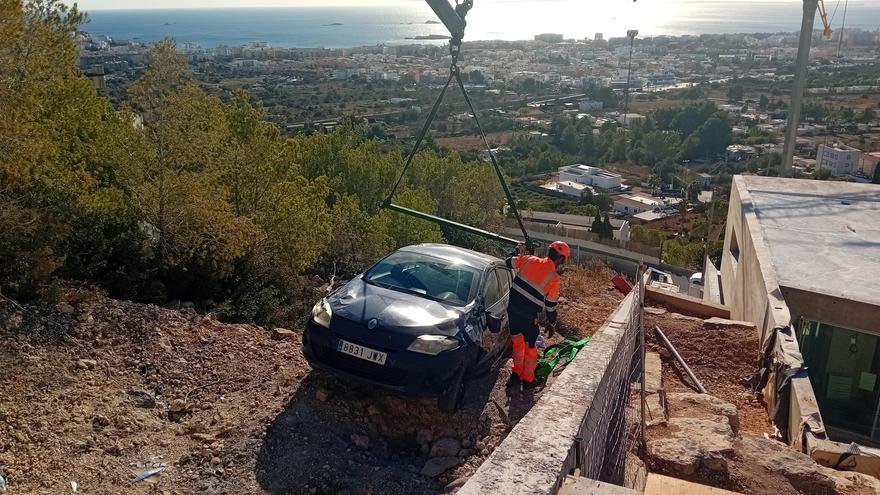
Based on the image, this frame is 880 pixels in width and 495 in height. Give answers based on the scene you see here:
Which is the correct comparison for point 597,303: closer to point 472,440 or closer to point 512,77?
point 472,440

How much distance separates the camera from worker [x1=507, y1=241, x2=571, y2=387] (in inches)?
259

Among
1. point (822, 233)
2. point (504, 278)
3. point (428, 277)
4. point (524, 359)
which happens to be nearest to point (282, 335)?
point (428, 277)

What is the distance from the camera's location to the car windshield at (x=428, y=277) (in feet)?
21.2

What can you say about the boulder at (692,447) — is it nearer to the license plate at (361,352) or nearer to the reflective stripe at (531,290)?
the reflective stripe at (531,290)

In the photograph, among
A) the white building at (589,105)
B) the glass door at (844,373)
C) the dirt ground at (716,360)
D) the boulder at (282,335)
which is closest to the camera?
the dirt ground at (716,360)

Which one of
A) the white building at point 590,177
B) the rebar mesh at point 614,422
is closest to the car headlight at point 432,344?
the rebar mesh at point 614,422

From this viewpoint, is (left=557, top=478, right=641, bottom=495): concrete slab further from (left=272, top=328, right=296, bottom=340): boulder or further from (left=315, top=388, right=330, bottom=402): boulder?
(left=272, top=328, right=296, bottom=340): boulder

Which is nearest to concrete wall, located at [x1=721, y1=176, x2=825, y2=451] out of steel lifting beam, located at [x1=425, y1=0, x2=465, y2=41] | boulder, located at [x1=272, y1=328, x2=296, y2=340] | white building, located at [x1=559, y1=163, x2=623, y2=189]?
steel lifting beam, located at [x1=425, y1=0, x2=465, y2=41]

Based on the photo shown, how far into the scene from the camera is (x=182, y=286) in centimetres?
945

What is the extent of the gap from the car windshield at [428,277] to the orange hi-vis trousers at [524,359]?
710 mm

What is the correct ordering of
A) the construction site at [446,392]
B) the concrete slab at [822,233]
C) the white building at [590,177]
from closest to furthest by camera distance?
the construction site at [446,392], the concrete slab at [822,233], the white building at [590,177]

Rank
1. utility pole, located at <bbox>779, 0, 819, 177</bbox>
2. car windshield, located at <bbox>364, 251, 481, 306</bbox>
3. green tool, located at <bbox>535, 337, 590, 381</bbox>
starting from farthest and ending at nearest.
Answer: utility pole, located at <bbox>779, 0, 819, 177</bbox>
green tool, located at <bbox>535, 337, 590, 381</bbox>
car windshield, located at <bbox>364, 251, 481, 306</bbox>

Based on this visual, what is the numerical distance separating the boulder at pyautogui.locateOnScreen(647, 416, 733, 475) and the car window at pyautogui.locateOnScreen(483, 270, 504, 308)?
7.01 ft

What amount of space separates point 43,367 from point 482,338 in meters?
3.95
